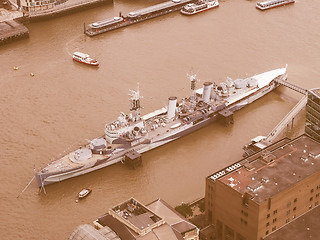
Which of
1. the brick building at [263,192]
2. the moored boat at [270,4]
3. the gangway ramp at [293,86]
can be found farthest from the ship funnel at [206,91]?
the moored boat at [270,4]

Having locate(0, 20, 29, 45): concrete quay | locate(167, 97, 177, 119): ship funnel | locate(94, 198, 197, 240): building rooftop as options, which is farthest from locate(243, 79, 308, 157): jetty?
locate(0, 20, 29, 45): concrete quay

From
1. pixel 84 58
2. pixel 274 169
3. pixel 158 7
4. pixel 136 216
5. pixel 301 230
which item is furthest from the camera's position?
pixel 158 7

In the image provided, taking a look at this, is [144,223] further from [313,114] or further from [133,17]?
[133,17]

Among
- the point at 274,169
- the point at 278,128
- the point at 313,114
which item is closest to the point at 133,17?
the point at 278,128

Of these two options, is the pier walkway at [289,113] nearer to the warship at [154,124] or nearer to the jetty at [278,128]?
the jetty at [278,128]

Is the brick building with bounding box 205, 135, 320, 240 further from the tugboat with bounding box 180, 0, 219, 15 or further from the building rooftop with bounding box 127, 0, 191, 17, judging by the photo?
the tugboat with bounding box 180, 0, 219, 15
